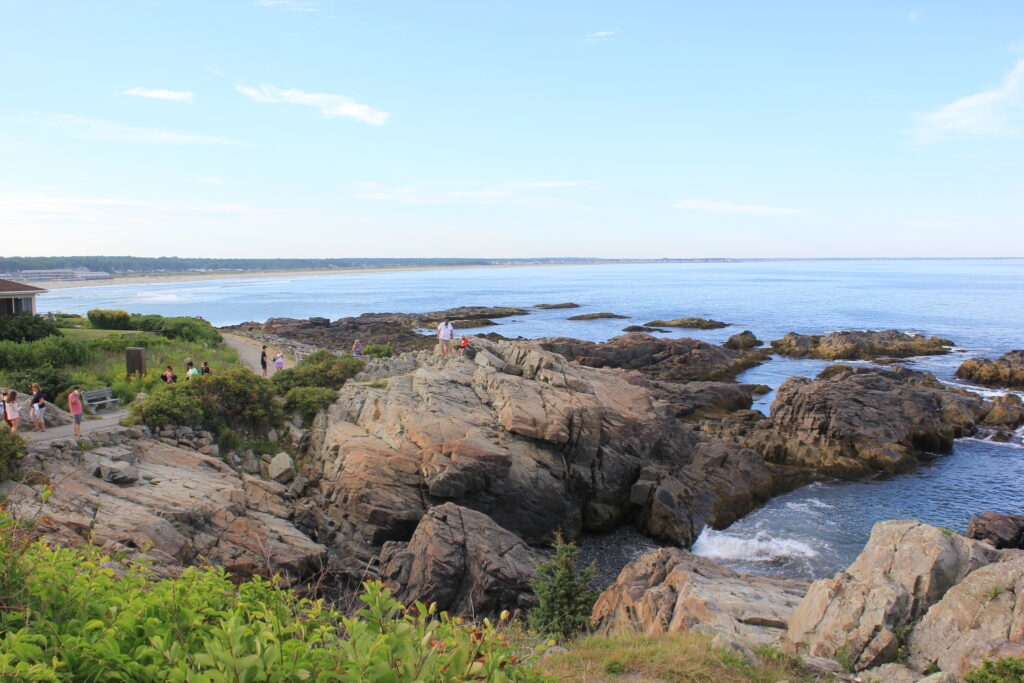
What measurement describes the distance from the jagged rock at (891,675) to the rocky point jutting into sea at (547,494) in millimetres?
80

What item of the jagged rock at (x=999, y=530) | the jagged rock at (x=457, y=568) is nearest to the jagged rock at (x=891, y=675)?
the jagged rock at (x=457, y=568)

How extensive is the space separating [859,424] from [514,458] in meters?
19.3

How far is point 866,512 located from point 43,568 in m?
26.2

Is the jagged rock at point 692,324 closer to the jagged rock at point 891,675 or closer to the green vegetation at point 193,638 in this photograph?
the jagged rock at point 891,675

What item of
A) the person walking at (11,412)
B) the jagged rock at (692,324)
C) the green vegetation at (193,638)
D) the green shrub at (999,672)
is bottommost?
the green shrub at (999,672)

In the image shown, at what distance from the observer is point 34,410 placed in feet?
57.2

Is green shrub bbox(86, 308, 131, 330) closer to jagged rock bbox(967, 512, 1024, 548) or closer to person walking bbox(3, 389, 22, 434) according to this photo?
person walking bbox(3, 389, 22, 434)

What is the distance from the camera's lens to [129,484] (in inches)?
606

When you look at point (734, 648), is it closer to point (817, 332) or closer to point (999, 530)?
point (999, 530)

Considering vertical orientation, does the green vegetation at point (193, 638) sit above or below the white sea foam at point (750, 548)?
above

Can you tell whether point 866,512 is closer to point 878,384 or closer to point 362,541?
point 878,384

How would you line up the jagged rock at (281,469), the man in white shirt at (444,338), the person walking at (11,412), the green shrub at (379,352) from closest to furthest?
1. the person walking at (11,412)
2. the jagged rock at (281,469)
3. the man in white shirt at (444,338)
4. the green shrub at (379,352)

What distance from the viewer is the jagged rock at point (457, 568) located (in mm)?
15188

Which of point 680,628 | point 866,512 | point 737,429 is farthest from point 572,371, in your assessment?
point 680,628
